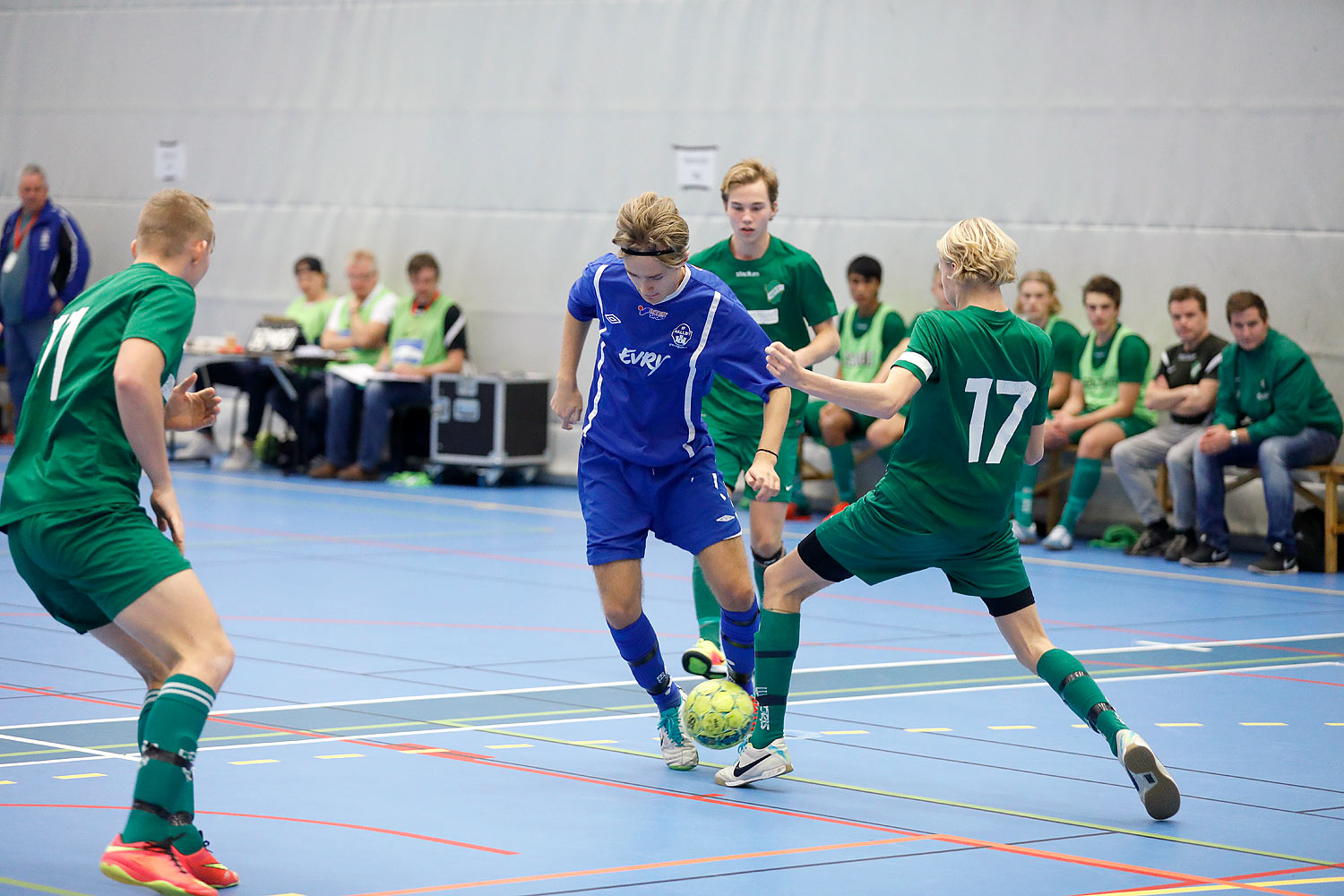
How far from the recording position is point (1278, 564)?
11664 mm

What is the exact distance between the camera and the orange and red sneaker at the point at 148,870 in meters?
4.21

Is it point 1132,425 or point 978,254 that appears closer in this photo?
point 978,254

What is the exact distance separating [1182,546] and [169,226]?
9.07 meters

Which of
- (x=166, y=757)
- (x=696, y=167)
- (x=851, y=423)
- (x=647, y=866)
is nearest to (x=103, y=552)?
(x=166, y=757)

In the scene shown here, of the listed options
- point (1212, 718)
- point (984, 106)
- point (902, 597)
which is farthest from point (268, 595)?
point (984, 106)

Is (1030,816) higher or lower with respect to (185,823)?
lower

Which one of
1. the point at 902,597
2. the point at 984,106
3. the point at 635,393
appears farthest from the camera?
the point at 984,106

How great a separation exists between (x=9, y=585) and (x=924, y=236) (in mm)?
7806

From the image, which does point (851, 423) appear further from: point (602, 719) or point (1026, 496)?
point (602, 719)

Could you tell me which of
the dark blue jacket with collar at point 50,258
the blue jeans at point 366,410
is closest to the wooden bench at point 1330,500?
the blue jeans at point 366,410

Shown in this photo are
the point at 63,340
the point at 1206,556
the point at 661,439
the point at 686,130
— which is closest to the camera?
the point at 63,340

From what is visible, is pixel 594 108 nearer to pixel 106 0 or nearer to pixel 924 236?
pixel 924 236

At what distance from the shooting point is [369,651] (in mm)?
8031

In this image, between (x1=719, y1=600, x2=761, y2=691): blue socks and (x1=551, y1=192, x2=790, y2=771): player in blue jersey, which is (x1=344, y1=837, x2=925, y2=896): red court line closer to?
(x1=551, y1=192, x2=790, y2=771): player in blue jersey
